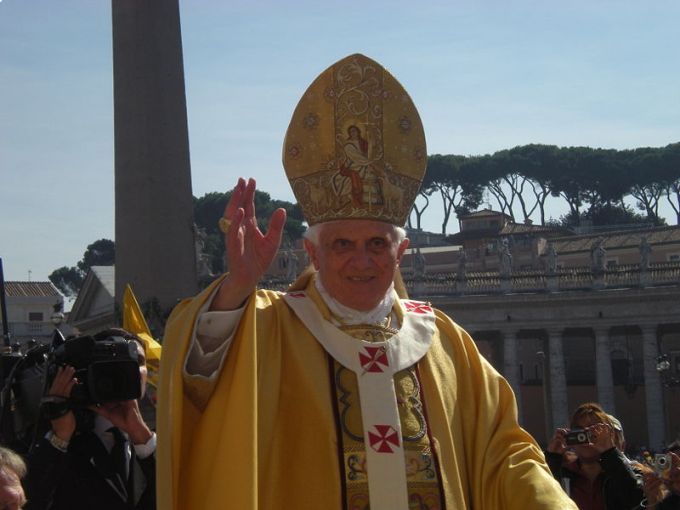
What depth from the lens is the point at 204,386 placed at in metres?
4.95

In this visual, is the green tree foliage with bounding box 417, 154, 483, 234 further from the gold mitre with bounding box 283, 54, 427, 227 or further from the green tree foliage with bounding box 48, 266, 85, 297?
the gold mitre with bounding box 283, 54, 427, 227

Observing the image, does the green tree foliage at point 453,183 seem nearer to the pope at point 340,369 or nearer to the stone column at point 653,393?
the stone column at point 653,393

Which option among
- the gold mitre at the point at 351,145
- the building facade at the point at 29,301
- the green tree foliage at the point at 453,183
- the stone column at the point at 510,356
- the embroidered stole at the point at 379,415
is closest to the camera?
the embroidered stole at the point at 379,415

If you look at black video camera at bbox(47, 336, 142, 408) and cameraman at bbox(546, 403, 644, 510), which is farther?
cameraman at bbox(546, 403, 644, 510)

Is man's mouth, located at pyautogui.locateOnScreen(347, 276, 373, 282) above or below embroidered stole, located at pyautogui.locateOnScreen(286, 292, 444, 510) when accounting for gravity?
above

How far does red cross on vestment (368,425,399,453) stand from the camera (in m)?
5.29

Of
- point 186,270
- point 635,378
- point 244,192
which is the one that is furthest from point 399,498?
point 635,378

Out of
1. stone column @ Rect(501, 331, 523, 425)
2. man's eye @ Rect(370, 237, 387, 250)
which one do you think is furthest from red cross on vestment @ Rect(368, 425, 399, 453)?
stone column @ Rect(501, 331, 523, 425)

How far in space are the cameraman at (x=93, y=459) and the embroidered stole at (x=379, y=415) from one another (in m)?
0.77

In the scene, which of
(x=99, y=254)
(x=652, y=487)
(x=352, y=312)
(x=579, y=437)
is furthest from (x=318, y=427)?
(x=99, y=254)

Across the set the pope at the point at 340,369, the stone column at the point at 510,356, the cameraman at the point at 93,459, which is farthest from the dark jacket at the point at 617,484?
the stone column at the point at 510,356

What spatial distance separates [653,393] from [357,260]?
49.6 metres

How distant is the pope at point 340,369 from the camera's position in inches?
195

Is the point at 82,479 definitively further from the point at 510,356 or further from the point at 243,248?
the point at 510,356
